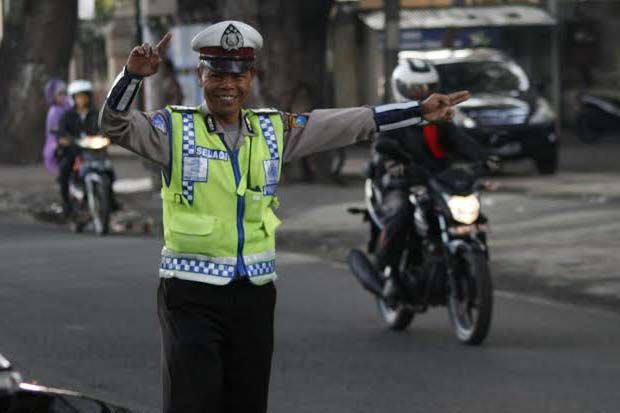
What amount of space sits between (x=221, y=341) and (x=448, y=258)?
482 centimetres

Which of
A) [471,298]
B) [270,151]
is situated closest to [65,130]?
[471,298]

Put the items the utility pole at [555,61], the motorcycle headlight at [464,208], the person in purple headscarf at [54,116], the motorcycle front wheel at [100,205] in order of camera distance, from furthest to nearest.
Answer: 1. the utility pole at [555,61]
2. the person in purple headscarf at [54,116]
3. the motorcycle front wheel at [100,205]
4. the motorcycle headlight at [464,208]

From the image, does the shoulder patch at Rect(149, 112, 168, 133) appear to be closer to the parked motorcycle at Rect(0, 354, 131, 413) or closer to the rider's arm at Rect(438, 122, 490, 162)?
the parked motorcycle at Rect(0, 354, 131, 413)

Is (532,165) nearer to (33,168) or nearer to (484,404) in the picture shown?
(33,168)

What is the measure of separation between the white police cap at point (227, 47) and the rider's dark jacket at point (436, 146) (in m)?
4.87

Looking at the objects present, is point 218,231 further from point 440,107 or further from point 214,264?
point 440,107

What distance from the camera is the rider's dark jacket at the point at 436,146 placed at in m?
10.5

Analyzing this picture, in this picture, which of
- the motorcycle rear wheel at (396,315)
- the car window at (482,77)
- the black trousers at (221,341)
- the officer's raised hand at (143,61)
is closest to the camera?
the officer's raised hand at (143,61)

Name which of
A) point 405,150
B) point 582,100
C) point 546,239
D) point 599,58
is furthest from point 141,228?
point 599,58

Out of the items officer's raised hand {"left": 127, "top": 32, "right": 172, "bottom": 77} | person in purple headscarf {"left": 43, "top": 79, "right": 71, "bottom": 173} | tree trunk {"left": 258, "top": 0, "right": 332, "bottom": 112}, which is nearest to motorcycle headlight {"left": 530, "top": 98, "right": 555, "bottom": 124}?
tree trunk {"left": 258, "top": 0, "right": 332, "bottom": 112}

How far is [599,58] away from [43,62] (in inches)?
622

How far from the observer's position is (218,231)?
556cm

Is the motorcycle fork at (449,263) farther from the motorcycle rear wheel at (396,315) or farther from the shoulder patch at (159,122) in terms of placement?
the shoulder patch at (159,122)

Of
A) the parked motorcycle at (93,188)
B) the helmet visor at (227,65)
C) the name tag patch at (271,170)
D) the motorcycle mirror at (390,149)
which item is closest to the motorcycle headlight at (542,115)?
the parked motorcycle at (93,188)
